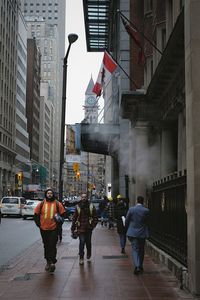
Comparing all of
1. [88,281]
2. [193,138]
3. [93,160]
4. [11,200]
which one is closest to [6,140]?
[93,160]

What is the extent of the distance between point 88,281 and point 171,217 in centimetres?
286

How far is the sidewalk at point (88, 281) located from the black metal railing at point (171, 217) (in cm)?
56

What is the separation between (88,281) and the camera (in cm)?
945

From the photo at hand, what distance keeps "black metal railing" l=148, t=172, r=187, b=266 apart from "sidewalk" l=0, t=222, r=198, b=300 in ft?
1.82

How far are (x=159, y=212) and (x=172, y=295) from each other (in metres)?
5.80

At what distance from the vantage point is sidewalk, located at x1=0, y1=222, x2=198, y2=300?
811cm

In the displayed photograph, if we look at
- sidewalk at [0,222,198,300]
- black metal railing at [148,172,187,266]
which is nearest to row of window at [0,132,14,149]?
black metal railing at [148,172,187,266]

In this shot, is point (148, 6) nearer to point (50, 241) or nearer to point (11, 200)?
point (50, 241)

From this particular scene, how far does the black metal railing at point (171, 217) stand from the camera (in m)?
9.77

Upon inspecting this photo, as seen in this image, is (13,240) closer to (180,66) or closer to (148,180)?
(148,180)

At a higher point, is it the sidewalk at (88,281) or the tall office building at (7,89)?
the tall office building at (7,89)

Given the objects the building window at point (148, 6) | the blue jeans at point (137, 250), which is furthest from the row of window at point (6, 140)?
the blue jeans at point (137, 250)

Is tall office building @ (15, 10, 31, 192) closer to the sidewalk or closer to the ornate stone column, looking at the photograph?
the sidewalk

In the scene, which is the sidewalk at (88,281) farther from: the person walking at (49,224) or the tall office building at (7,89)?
the tall office building at (7,89)
